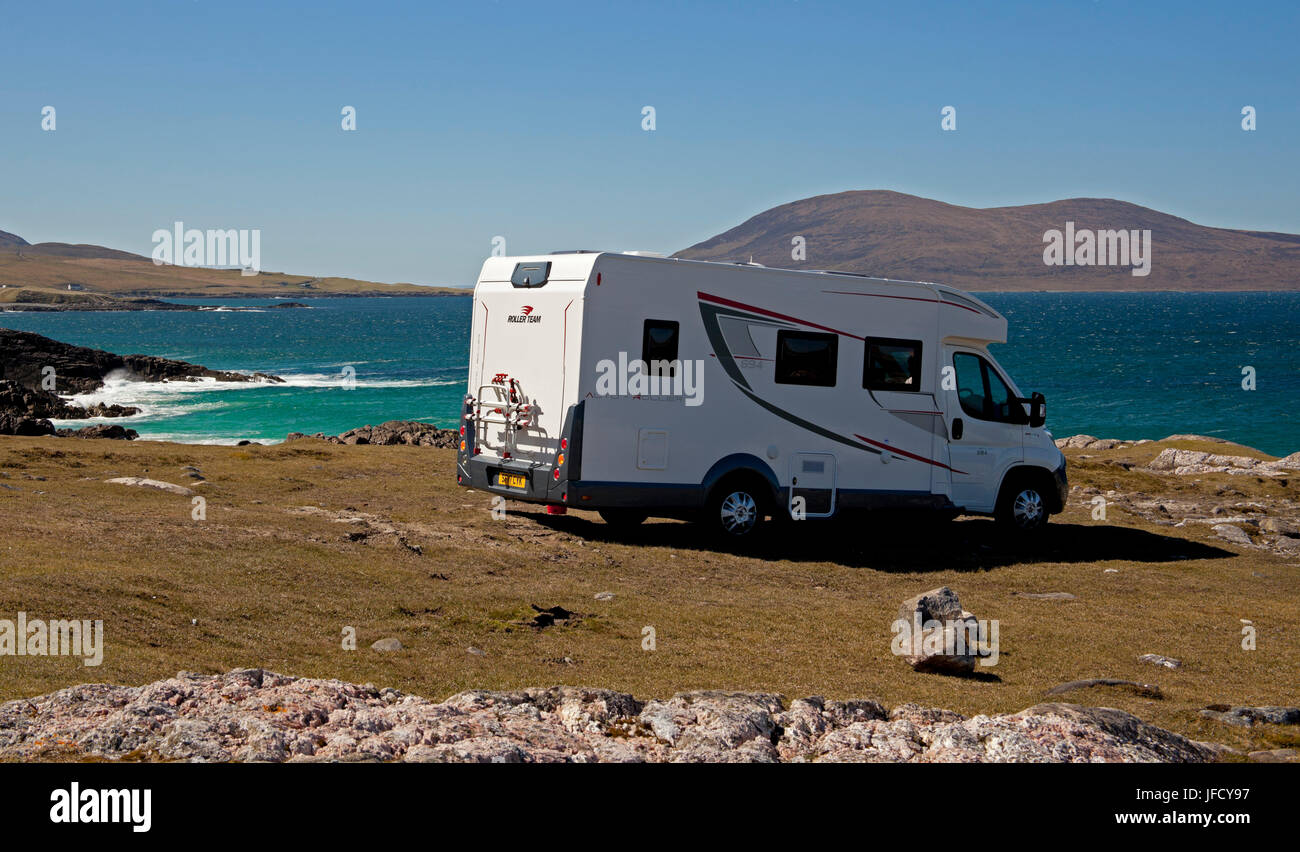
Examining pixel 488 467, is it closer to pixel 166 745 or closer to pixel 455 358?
pixel 166 745

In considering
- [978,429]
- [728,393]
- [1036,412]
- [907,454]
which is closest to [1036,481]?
[1036,412]

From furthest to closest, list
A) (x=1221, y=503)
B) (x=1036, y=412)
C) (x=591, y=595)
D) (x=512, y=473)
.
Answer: (x=1221, y=503) < (x=1036, y=412) < (x=512, y=473) < (x=591, y=595)

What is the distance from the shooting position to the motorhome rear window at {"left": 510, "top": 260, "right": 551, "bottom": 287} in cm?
1488

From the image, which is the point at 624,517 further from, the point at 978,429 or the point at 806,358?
the point at 978,429

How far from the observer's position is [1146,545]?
17.1 m

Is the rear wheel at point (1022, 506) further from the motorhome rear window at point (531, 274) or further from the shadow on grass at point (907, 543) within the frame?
the motorhome rear window at point (531, 274)

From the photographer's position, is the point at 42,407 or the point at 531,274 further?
the point at 42,407

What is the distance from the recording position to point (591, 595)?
1186 centimetres

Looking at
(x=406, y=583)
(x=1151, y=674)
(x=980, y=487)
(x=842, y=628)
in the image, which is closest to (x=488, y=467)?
(x=406, y=583)

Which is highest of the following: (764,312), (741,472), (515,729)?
(764,312)

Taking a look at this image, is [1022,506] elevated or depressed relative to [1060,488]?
depressed

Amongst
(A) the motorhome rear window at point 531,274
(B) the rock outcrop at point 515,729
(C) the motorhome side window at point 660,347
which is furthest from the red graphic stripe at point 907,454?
(B) the rock outcrop at point 515,729

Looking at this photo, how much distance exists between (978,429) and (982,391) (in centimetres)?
62
